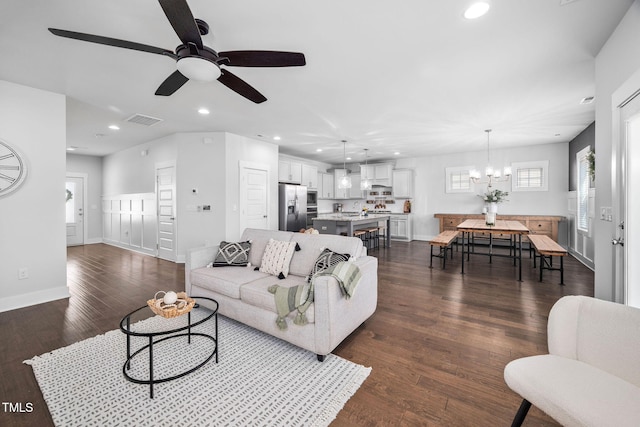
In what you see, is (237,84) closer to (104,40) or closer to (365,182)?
(104,40)

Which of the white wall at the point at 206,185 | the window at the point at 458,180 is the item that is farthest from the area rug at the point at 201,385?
the window at the point at 458,180

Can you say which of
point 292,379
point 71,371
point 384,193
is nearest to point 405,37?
point 292,379

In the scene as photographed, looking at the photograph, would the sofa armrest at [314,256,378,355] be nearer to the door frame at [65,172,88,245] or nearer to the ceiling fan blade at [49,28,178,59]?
the ceiling fan blade at [49,28,178,59]

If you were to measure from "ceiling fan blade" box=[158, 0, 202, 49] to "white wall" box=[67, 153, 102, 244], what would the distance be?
8.24 metres

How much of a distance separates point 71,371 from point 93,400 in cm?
49

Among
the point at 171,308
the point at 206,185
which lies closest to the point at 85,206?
the point at 206,185

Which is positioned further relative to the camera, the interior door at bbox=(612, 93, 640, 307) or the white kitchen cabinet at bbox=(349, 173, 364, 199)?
the white kitchen cabinet at bbox=(349, 173, 364, 199)

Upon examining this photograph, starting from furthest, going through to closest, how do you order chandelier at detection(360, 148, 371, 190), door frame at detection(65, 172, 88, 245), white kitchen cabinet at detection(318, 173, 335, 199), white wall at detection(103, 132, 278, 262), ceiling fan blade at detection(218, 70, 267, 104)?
1. white kitchen cabinet at detection(318, 173, 335, 199)
2. door frame at detection(65, 172, 88, 245)
3. chandelier at detection(360, 148, 371, 190)
4. white wall at detection(103, 132, 278, 262)
5. ceiling fan blade at detection(218, 70, 267, 104)

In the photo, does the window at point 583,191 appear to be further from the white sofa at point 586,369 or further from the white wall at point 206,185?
the white wall at point 206,185

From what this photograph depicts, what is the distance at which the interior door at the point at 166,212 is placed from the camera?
213 inches

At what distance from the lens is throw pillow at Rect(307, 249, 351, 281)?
2490 mm

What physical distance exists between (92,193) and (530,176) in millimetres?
12024

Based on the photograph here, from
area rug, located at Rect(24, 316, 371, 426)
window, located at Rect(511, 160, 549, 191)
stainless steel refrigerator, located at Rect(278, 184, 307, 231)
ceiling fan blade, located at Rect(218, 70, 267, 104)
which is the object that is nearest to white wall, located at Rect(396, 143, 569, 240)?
window, located at Rect(511, 160, 549, 191)

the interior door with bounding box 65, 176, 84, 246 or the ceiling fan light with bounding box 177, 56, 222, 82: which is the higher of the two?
the ceiling fan light with bounding box 177, 56, 222, 82
